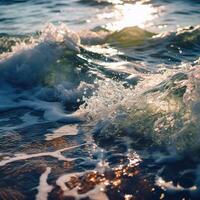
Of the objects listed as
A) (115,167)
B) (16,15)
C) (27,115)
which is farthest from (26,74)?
(16,15)

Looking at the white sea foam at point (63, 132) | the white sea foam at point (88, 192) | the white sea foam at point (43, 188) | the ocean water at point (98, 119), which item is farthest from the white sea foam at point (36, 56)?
the white sea foam at point (88, 192)

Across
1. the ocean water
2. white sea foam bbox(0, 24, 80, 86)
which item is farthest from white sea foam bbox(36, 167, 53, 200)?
white sea foam bbox(0, 24, 80, 86)

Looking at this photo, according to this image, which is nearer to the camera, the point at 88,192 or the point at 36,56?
the point at 88,192

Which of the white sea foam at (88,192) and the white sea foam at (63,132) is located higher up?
the white sea foam at (88,192)

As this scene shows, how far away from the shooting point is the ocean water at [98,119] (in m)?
4.25

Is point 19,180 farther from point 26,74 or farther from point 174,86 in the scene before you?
point 26,74

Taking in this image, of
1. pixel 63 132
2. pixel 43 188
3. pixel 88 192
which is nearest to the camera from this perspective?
pixel 88 192

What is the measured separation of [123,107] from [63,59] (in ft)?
10.4

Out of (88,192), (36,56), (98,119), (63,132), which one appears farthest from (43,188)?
(36,56)

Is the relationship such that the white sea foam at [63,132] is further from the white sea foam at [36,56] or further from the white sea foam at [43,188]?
the white sea foam at [36,56]

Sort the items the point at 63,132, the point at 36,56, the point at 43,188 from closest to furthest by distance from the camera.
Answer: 1. the point at 43,188
2. the point at 63,132
3. the point at 36,56

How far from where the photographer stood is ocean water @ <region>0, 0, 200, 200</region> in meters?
4.25

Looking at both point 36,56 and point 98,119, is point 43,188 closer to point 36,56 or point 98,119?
point 98,119

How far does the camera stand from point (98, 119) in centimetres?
575
